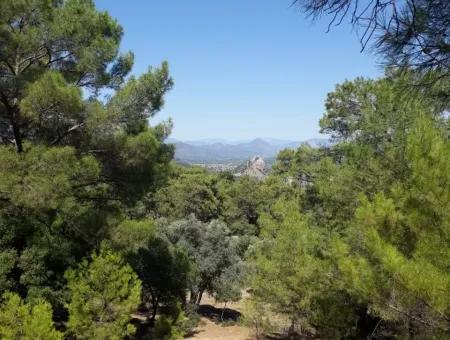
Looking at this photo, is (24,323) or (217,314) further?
(217,314)

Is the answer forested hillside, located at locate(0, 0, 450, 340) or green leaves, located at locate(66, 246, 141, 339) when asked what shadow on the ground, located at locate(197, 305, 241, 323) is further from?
green leaves, located at locate(66, 246, 141, 339)

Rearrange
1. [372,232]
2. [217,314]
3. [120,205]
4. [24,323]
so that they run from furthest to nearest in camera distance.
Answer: [217,314] < [120,205] < [24,323] < [372,232]

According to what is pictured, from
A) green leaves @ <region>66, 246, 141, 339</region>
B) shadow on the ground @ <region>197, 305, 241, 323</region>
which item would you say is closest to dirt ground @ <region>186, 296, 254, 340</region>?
shadow on the ground @ <region>197, 305, 241, 323</region>

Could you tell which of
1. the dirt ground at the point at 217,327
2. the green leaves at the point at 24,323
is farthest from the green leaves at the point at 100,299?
the dirt ground at the point at 217,327

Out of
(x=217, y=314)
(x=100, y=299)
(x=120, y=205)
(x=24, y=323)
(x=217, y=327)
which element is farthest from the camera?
(x=217, y=314)

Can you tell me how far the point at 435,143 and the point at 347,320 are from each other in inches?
296

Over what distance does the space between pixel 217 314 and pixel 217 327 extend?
3.60m

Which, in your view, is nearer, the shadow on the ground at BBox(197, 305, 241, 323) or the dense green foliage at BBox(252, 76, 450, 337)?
the dense green foliage at BBox(252, 76, 450, 337)

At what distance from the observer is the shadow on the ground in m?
24.4

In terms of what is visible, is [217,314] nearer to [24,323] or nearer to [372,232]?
[24,323]

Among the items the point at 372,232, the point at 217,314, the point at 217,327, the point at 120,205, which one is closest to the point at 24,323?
the point at 120,205

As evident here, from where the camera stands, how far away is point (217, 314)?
25797mm

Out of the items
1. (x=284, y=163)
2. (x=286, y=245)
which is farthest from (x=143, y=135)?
(x=284, y=163)

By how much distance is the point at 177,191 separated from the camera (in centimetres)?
3819
